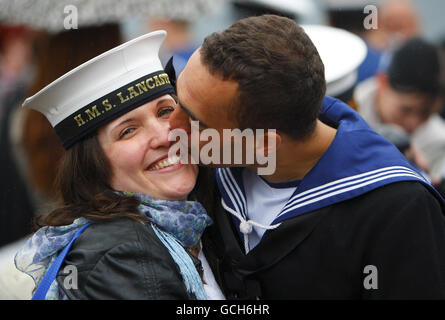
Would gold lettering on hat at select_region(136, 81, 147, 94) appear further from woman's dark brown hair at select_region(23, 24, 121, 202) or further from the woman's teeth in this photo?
woman's dark brown hair at select_region(23, 24, 121, 202)

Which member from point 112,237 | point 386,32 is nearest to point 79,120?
point 112,237

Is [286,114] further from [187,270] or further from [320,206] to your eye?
[187,270]

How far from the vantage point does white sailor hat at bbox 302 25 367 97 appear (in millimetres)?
2418

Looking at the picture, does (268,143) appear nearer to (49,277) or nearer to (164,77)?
(164,77)

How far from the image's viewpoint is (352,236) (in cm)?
165

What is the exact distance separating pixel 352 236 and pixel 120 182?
34.9 inches

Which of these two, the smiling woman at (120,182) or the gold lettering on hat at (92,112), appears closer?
the smiling woman at (120,182)

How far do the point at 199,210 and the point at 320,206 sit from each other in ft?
1.65

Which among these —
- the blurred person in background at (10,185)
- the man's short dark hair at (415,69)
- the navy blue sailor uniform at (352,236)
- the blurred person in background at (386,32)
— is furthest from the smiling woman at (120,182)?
the blurred person in background at (386,32)

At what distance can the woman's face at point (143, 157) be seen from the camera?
193 centimetres

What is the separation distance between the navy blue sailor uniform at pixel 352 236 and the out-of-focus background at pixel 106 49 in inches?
30.4

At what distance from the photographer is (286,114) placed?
5.56 feet

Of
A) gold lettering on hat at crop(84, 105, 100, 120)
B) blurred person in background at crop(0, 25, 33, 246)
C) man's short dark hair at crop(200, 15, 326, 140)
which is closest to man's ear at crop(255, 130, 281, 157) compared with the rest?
man's short dark hair at crop(200, 15, 326, 140)

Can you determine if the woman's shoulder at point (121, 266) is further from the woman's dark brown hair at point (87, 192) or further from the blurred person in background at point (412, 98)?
the blurred person in background at point (412, 98)
